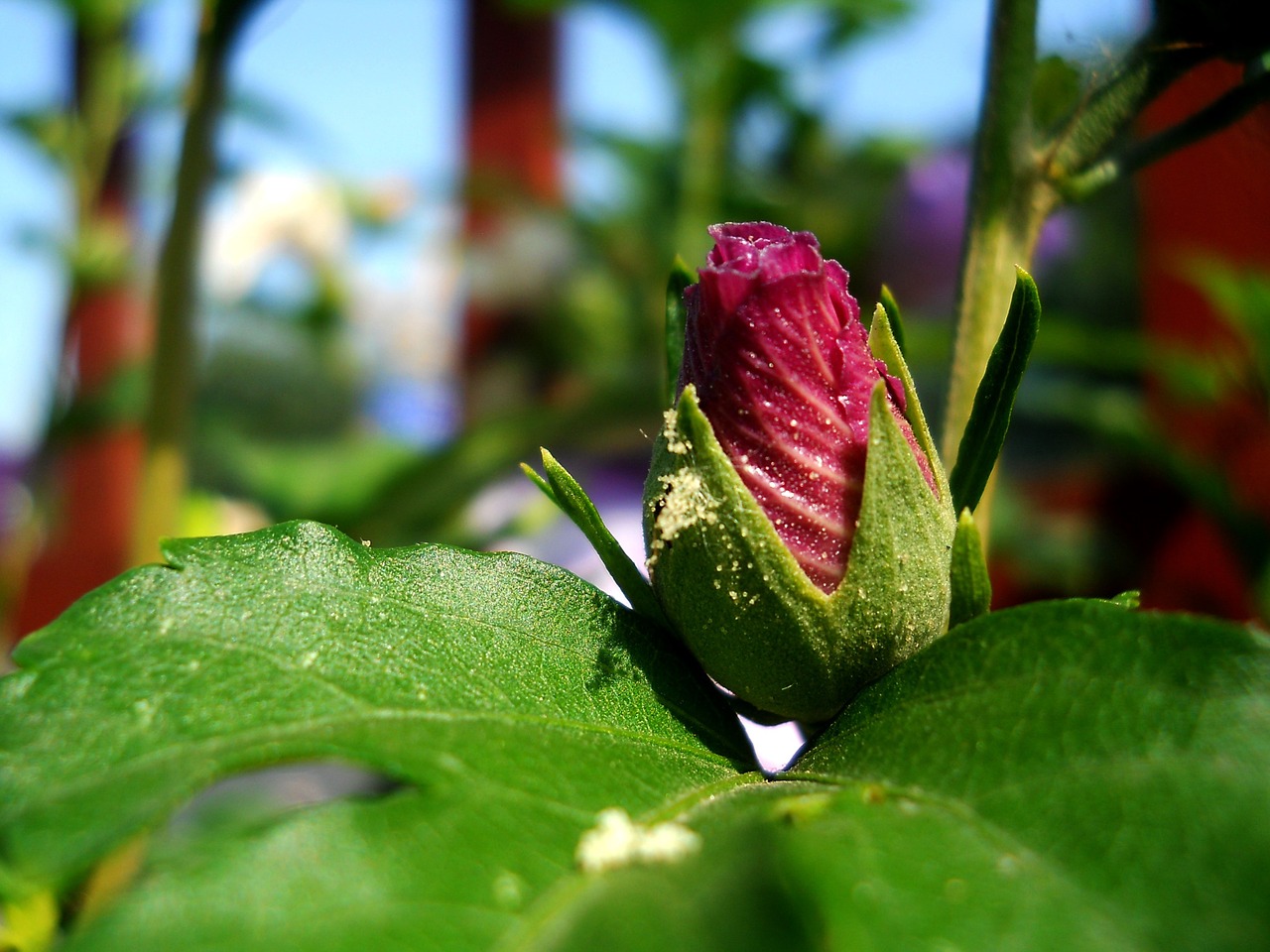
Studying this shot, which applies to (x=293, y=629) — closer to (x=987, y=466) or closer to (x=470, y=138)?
(x=987, y=466)

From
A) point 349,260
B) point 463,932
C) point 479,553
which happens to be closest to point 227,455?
point 349,260

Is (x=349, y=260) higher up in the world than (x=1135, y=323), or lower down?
higher up

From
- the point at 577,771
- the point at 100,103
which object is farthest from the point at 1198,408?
the point at 100,103

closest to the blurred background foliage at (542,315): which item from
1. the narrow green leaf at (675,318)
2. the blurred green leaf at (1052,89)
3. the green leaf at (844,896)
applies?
the blurred green leaf at (1052,89)

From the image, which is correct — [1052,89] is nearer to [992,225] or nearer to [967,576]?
[992,225]

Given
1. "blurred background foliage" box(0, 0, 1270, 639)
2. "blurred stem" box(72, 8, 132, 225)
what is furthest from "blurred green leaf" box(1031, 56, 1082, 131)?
"blurred stem" box(72, 8, 132, 225)

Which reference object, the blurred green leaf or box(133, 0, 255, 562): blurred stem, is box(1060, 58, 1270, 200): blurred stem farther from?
box(133, 0, 255, 562): blurred stem
